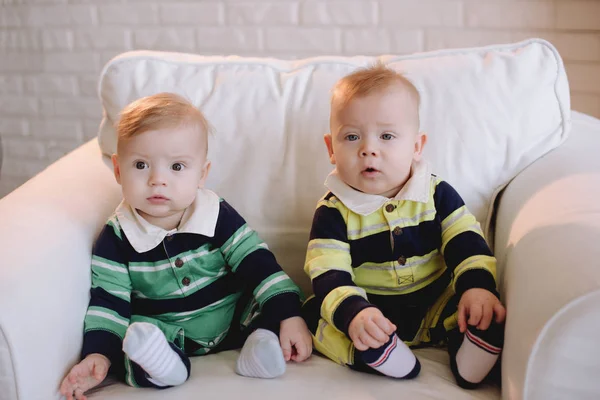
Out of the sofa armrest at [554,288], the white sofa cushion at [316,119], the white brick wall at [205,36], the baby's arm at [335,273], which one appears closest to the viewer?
the sofa armrest at [554,288]

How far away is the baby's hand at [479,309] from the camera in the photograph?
3.38 feet

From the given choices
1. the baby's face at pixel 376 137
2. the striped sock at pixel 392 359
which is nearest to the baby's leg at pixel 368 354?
the striped sock at pixel 392 359

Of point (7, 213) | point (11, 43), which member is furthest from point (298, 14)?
point (7, 213)

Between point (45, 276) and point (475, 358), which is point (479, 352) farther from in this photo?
point (45, 276)

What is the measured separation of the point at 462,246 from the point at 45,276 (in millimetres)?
666

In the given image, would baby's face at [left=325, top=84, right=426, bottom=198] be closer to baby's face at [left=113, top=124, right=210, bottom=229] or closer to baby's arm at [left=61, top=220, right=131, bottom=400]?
baby's face at [left=113, top=124, right=210, bottom=229]

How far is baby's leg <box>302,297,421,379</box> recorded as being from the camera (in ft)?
3.40

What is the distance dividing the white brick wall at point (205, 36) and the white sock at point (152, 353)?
1.21 m

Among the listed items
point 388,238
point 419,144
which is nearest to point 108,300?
point 388,238

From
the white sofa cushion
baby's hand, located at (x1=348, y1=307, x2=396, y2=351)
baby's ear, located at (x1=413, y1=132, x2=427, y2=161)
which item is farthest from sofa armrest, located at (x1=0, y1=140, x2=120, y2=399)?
baby's ear, located at (x1=413, y1=132, x2=427, y2=161)

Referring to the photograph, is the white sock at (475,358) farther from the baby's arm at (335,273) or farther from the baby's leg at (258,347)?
the baby's leg at (258,347)

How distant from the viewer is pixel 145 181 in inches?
45.9

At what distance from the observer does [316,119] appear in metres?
1.37

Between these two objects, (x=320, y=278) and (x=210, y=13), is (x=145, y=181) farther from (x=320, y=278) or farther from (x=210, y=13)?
(x=210, y=13)
